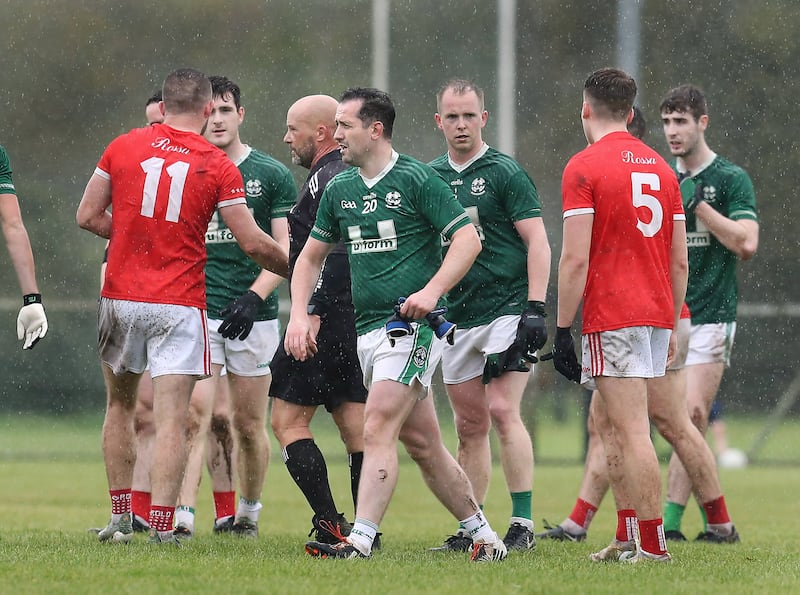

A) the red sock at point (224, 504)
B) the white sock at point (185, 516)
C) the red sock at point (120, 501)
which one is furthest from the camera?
the red sock at point (224, 504)

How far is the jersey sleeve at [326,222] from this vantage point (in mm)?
6711

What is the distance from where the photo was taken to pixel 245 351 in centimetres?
849

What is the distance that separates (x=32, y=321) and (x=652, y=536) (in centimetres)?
327

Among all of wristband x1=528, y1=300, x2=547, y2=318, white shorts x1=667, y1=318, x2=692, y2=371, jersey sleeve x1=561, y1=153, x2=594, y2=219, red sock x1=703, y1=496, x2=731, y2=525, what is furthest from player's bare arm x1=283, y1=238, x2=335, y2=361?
red sock x1=703, y1=496, x2=731, y2=525

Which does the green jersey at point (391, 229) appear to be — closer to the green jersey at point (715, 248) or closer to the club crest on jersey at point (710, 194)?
the green jersey at point (715, 248)

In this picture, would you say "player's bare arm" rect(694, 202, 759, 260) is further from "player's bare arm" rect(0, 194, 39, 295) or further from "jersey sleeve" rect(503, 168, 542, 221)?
"player's bare arm" rect(0, 194, 39, 295)

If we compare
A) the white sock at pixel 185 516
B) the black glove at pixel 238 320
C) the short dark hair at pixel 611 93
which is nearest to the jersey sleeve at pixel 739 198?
the short dark hair at pixel 611 93

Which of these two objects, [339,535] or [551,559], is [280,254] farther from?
[551,559]

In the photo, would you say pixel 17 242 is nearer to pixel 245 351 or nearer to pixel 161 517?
pixel 161 517

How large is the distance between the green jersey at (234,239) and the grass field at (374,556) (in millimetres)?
1516

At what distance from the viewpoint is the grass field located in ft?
18.2

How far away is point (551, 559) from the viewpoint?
6.77 m

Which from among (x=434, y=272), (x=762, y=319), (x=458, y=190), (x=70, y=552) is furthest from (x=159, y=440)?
(x=762, y=319)

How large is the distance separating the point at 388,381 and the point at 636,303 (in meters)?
1.22
